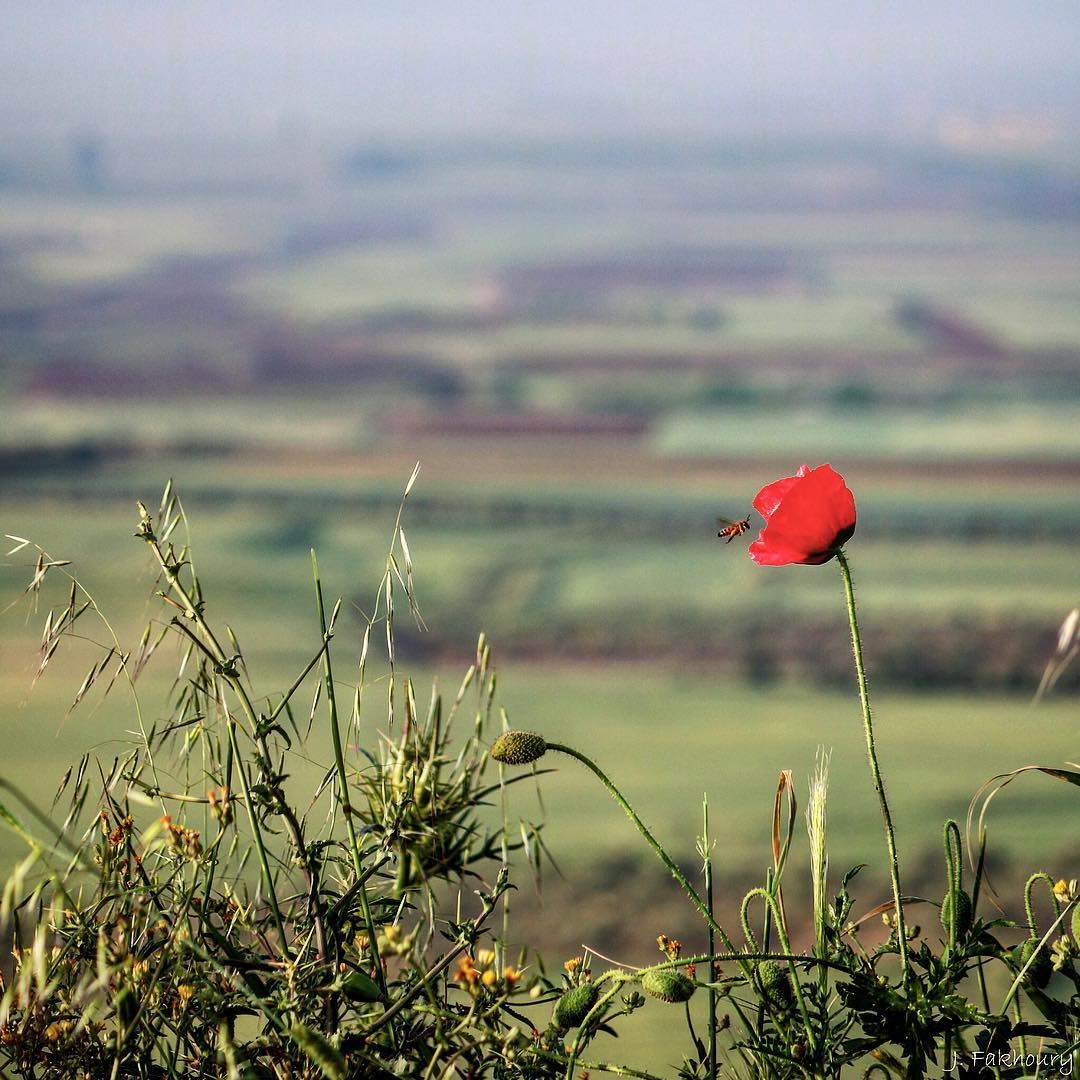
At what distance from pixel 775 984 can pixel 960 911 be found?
0.06 m

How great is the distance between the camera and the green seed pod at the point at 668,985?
0.38 m

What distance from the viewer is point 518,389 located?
144 inches

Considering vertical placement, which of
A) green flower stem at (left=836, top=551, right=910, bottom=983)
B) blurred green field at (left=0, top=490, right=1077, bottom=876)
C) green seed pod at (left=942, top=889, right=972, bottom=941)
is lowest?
blurred green field at (left=0, top=490, right=1077, bottom=876)

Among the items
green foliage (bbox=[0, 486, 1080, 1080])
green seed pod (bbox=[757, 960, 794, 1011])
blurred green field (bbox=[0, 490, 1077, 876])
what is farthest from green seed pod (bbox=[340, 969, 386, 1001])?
blurred green field (bbox=[0, 490, 1077, 876])

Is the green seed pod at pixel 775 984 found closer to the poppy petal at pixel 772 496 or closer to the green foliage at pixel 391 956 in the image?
the green foliage at pixel 391 956

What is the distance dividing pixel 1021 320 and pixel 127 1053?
3764mm

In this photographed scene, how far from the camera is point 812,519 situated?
1.40 feet

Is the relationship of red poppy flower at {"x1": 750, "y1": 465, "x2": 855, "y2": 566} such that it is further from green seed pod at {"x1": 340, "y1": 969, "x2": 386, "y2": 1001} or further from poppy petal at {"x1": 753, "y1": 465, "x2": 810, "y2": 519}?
green seed pod at {"x1": 340, "y1": 969, "x2": 386, "y2": 1001}

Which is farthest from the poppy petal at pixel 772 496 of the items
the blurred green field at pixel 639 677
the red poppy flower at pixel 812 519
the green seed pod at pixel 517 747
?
the blurred green field at pixel 639 677

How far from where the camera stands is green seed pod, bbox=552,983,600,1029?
1.32 ft

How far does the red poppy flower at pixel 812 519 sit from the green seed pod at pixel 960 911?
0.11 metres

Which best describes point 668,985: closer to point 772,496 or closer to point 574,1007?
point 574,1007

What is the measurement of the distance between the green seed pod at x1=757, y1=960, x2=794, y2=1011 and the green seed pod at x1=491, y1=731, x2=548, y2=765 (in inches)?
4.2

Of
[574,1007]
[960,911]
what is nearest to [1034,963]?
[960,911]
